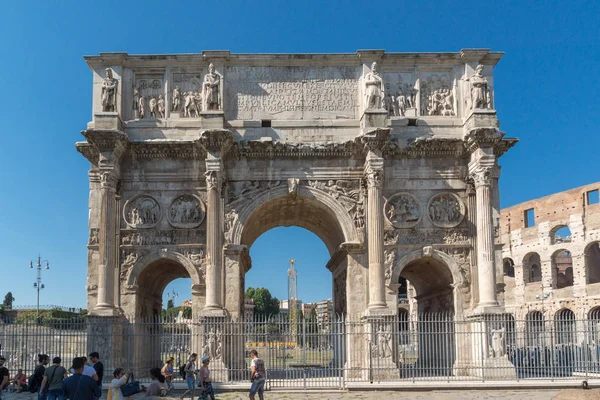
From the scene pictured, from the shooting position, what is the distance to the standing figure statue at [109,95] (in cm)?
1897

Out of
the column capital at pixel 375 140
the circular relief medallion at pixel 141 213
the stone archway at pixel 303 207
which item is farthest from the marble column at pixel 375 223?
the circular relief medallion at pixel 141 213

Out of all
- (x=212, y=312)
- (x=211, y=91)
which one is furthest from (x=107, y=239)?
(x=211, y=91)

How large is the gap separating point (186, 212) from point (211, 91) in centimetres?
341

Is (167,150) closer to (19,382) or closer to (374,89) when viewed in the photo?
(374,89)

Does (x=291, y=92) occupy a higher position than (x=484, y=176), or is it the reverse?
(x=291, y=92)

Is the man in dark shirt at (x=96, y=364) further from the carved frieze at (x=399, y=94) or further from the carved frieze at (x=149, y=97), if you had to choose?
the carved frieze at (x=399, y=94)

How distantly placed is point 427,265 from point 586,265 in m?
17.2

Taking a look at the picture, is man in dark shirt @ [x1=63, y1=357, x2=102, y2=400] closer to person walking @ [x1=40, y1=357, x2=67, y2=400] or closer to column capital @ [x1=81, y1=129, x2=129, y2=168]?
person walking @ [x1=40, y1=357, x2=67, y2=400]

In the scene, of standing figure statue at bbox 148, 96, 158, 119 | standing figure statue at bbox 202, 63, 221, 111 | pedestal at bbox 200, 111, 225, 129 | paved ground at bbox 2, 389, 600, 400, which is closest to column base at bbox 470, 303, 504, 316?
paved ground at bbox 2, 389, 600, 400

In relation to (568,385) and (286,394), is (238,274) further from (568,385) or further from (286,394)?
(568,385)

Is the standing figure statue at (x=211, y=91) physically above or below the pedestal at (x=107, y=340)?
above

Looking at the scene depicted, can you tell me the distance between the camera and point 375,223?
18453mm

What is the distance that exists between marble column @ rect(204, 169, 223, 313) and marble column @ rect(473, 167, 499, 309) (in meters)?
6.87

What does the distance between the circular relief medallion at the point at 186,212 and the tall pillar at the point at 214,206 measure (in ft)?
1.83
